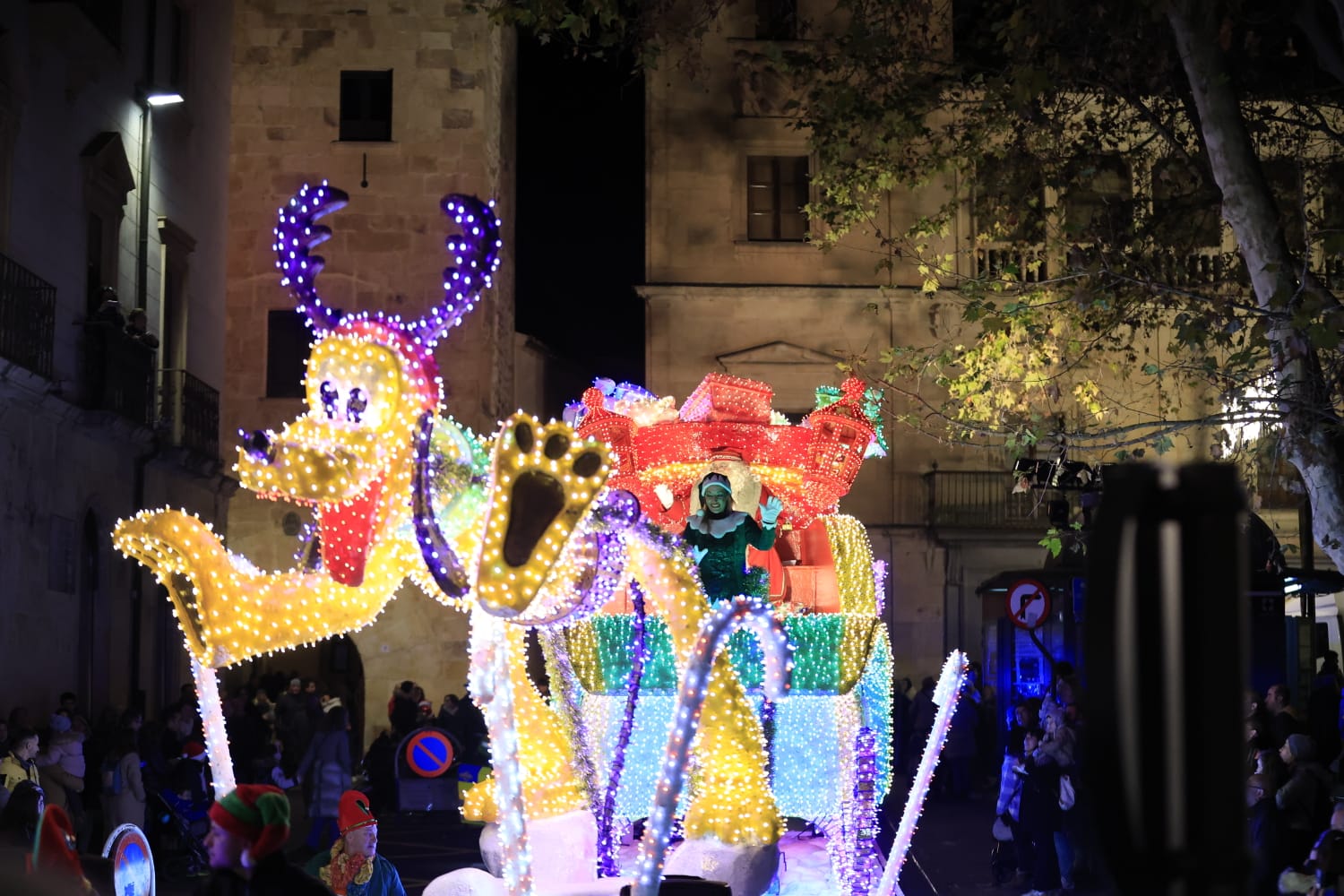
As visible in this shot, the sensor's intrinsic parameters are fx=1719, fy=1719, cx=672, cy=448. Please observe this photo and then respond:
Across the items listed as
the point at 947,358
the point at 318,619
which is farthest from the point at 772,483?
the point at 318,619

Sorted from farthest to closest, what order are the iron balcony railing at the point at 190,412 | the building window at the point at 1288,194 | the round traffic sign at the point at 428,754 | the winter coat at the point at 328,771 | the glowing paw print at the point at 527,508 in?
1. the iron balcony railing at the point at 190,412
2. the round traffic sign at the point at 428,754
3. the winter coat at the point at 328,771
4. the building window at the point at 1288,194
5. the glowing paw print at the point at 527,508

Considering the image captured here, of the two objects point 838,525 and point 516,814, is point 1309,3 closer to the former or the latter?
point 838,525

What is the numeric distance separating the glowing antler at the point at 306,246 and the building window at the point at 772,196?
22229 mm

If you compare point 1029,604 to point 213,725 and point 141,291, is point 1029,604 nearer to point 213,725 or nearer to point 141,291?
point 213,725

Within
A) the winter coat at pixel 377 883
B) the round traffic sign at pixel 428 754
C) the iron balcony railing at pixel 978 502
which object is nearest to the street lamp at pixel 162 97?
the round traffic sign at pixel 428 754

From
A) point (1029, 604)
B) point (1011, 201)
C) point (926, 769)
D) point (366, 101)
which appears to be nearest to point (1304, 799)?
point (926, 769)

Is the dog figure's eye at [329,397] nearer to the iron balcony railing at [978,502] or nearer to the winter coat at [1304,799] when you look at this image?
the winter coat at [1304,799]

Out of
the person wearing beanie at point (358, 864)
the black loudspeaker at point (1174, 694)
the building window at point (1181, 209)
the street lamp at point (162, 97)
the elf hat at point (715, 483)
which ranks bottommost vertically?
the person wearing beanie at point (358, 864)

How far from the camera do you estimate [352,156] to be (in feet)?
89.7

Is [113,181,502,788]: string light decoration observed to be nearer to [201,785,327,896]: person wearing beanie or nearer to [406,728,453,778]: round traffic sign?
[201,785,327,896]: person wearing beanie

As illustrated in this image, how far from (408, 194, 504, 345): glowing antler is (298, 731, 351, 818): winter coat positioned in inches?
339

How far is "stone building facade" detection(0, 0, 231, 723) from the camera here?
17016 millimetres

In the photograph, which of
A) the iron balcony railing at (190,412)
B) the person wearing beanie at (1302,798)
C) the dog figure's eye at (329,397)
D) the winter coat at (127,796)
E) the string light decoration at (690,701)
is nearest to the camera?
the string light decoration at (690,701)

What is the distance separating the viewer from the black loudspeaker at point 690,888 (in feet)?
26.3
